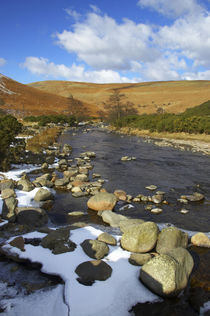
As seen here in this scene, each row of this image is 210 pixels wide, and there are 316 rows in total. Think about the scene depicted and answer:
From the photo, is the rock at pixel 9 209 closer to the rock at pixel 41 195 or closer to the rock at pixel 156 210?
the rock at pixel 41 195

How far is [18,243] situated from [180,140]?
23.6 m

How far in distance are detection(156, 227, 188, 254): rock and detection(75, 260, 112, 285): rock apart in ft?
5.03

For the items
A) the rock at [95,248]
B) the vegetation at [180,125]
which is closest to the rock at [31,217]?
the rock at [95,248]

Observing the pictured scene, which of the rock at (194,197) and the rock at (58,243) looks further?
the rock at (194,197)

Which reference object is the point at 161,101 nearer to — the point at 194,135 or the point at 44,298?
the point at 194,135

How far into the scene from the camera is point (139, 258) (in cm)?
555

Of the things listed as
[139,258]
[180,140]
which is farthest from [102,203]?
[180,140]

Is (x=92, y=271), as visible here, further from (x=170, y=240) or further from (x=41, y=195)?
(x=41, y=195)

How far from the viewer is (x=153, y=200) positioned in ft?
31.6

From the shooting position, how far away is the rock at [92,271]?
490 centimetres

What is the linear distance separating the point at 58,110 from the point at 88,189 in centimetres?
5334

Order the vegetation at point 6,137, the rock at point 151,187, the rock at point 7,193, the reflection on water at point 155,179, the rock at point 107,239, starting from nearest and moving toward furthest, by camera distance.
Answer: the rock at point 107,239
the reflection on water at point 155,179
the rock at point 7,193
the rock at point 151,187
the vegetation at point 6,137

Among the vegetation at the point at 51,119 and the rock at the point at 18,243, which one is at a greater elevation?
the vegetation at the point at 51,119

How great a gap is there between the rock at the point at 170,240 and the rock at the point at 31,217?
3.66m
